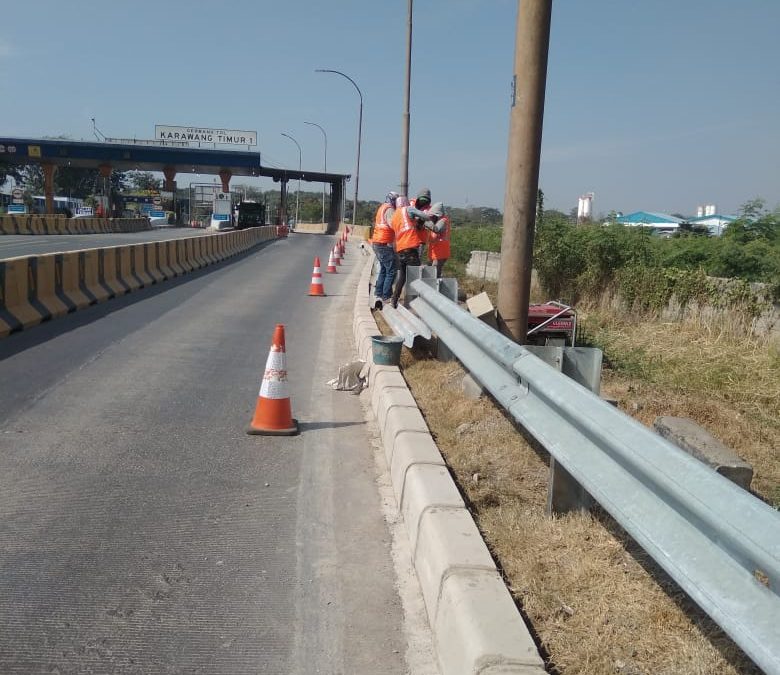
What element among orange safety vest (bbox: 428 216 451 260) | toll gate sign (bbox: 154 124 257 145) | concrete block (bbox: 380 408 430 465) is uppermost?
toll gate sign (bbox: 154 124 257 145)

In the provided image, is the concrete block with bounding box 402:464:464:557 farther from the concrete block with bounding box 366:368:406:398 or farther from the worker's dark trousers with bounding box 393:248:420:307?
the worker's dark trousers with bounding box 393:248:420:307

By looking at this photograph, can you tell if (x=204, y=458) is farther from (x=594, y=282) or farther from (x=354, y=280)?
(x=354, y=280)

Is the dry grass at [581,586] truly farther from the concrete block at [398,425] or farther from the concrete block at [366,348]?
the concrete block at [366,348]

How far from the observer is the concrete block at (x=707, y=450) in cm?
361

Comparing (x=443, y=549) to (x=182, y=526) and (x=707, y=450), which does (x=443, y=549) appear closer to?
(x=707, y=450)

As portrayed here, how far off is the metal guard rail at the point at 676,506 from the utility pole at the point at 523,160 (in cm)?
269

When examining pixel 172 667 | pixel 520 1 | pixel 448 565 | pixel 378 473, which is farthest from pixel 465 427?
pixel 520 1

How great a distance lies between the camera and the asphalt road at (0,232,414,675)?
3.03 metres

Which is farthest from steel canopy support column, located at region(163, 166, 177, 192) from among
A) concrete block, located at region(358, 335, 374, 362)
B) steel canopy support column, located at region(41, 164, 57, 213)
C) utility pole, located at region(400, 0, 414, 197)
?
concrete block, located at region(358, 335, 374, 362)

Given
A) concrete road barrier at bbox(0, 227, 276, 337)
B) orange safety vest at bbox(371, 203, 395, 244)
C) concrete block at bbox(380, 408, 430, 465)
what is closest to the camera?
concrete block at bbox(380, 408, 430, 465)

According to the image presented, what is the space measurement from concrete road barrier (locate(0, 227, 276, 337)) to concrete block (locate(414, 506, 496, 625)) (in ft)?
23.6

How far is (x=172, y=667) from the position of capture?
2863 mm

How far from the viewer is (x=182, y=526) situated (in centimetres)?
410

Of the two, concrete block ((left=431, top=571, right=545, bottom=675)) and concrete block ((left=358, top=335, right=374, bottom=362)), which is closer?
concrete block ((left=431, top=571, right=545, bottom=675))
